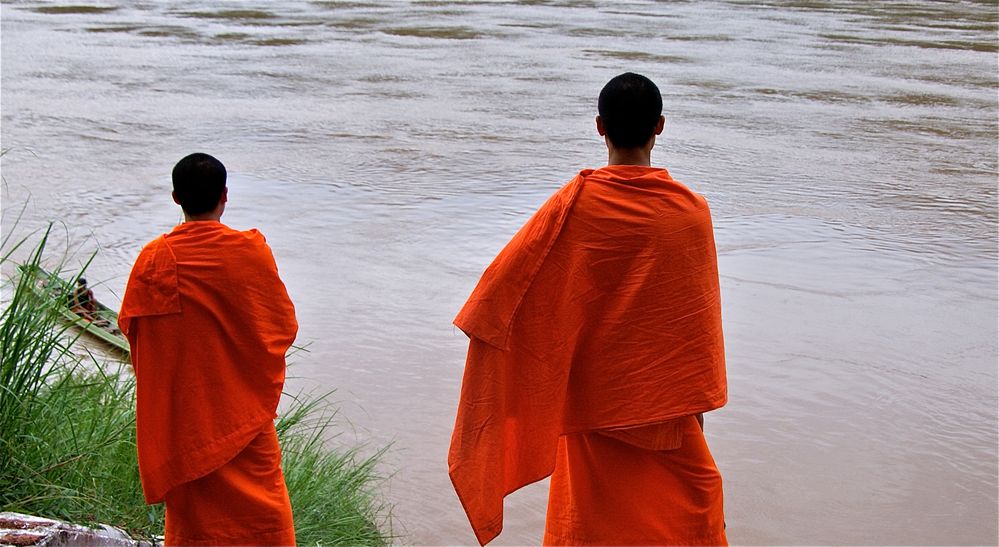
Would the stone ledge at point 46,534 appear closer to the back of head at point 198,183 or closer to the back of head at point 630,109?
the back of head at point 198,183

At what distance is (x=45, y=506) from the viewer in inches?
144

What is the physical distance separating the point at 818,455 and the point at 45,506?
3684mm

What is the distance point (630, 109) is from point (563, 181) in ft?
25.2

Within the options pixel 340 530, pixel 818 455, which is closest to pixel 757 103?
pixel 818 455

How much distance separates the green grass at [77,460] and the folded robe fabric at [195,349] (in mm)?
487

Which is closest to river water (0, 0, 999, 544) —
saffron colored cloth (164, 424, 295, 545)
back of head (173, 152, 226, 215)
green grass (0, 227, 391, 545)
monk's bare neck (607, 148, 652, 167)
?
green grass (0, 227, 391, 545)

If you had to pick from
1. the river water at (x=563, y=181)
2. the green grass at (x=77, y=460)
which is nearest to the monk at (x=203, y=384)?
the green grass at (x=77, y=460)

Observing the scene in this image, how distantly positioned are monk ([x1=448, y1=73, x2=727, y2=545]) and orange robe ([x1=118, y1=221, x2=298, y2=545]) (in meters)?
0.63

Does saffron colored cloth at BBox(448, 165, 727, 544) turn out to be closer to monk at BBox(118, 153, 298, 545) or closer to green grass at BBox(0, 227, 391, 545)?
monk at BBox(118, 153, 298, 545)

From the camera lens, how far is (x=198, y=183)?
3.47 meters

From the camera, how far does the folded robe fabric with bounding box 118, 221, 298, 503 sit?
336cm

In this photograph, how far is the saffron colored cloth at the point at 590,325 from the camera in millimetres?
3230

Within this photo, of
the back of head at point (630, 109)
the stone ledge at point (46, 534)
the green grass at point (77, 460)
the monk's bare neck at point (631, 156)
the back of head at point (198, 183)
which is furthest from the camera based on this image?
the green grass at point (77, 460)

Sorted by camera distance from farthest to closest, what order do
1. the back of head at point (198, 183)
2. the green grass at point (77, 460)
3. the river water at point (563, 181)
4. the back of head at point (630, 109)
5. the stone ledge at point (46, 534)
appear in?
1. the river water at point (563, 181)
2. the green grass at point (77, 460)
3. the back of head at point (198, 183)
4. the back of head at point (630, 109)
5. the stone ledge at point (46, 534)
